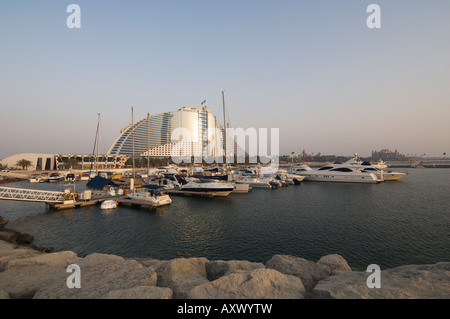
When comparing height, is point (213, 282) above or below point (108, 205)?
above

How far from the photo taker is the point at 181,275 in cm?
712

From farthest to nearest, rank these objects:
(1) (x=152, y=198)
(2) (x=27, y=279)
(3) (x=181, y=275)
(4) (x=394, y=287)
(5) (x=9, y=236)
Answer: (1) (x=152, y=198) → (5) (x=9, y=236) → (3) (x=181, y=275) → (2) (x=27, y=279) → (4) (x=394, y=287)

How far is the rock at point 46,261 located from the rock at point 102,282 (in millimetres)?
2316

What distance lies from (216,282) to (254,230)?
13.8 metres

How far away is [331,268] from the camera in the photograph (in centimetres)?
829

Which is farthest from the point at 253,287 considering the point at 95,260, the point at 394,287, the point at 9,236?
the point at 9,236

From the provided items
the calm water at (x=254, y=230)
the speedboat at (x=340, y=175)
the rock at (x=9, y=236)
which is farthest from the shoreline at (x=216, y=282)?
the speedboat at (x=340, y=175)

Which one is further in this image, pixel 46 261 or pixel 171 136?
pixel 171 136

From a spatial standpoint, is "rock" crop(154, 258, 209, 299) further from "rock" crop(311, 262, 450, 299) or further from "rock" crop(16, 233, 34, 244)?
"rock" crop(16, 233, 34, 244)

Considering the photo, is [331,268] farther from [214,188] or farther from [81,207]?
[81,207]

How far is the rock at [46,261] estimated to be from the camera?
316 inches

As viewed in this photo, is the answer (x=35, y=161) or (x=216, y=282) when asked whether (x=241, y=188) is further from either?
(x=35, y=161)

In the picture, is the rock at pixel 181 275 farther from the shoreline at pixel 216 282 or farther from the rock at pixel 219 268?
the rock at pixel 219 268
